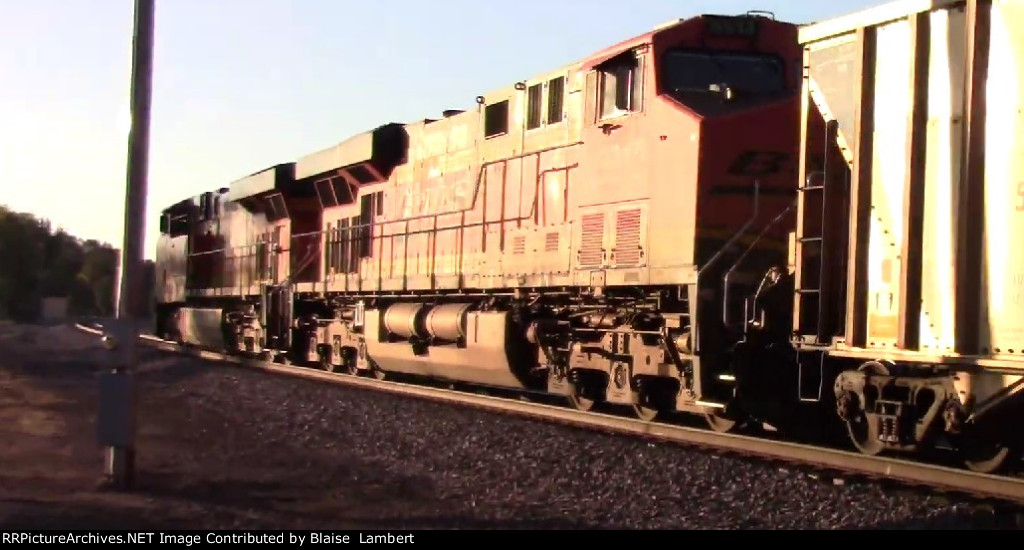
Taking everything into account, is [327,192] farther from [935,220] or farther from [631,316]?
[935,220]

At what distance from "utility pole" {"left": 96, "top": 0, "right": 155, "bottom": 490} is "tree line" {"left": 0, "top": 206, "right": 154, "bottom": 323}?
221 ft

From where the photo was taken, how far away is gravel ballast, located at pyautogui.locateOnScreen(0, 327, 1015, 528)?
7898 mm

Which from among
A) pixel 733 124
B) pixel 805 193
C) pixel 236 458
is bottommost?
pixel 236 458

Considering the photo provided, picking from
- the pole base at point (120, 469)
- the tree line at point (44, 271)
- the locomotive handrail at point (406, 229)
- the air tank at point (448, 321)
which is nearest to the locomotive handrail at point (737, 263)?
the locomotive handrail at point (406, 229)

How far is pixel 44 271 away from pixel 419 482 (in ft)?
322

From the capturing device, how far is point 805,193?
34.8 ft

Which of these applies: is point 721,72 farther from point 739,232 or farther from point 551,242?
point 551,242

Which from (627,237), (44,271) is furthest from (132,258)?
(44,271)

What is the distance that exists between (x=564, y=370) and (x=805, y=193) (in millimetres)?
Result: 5013

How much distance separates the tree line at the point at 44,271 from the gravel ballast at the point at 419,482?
6399 cm

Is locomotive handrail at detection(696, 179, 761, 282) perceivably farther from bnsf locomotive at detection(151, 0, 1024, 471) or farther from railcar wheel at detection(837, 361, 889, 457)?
railcar wheel at detection(837, 361, 889, 457)

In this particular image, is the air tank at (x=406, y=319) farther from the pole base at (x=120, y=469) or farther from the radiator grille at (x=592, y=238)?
the pole base at (x=120, y=469)

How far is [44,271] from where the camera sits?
100750 mm
